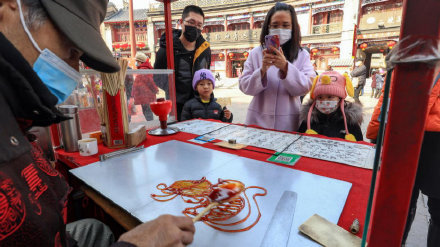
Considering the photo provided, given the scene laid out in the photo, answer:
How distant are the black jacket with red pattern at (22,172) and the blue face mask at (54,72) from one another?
91 millimetres

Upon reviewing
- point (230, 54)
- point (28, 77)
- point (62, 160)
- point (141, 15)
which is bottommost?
point (62, 160)

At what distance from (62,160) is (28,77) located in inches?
31.2

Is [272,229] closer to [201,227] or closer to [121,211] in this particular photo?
[201,227]

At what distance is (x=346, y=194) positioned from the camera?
0.71m

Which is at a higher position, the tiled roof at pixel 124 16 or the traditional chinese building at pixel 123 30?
the tiled roof at pixel 124 16

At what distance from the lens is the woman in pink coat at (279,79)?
5.14 feet

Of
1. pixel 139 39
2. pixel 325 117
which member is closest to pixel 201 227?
pixel 325 117

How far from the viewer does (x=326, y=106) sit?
167 centimetres

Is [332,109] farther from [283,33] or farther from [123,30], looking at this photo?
[123,30]

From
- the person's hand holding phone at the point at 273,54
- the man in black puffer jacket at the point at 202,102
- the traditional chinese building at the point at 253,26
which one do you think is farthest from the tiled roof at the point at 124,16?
the person's hand holding phone at the point at 273,54

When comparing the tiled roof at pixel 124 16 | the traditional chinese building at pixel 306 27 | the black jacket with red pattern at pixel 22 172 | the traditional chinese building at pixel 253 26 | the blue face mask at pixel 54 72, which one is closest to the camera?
the black jacket with red pattern at pixel 22 172

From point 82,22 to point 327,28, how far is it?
17.6m

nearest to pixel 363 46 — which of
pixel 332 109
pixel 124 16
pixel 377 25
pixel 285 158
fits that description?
pixel 377 25

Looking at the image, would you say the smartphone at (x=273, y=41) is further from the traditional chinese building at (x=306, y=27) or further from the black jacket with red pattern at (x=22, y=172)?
the traditional chinese building at (x=306, y=27)
